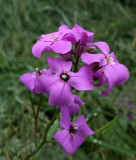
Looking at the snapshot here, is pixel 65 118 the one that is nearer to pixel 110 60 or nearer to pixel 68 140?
pixel 68 140

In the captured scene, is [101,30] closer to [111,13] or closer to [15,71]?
[111,13]

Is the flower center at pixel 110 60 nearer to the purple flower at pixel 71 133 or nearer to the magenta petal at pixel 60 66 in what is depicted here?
the magenta petal at pixel 60 66

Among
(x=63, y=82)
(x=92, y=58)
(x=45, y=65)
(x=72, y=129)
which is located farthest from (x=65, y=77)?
(x=45, y=65)

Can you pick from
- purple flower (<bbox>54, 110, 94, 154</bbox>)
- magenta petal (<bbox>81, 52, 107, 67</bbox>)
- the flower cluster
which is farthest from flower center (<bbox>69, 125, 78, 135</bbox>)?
magenta petal (<bbox>81, 52, 107, 67</bbox>)

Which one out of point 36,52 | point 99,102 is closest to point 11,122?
point 99,102

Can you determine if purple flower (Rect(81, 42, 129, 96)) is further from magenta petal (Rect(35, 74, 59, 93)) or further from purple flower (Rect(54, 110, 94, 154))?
purple flower (Rect(54, 110, 94, 154))

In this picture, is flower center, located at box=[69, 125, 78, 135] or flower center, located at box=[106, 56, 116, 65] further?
flower center, located at box=[69, 125, 78, 135]
